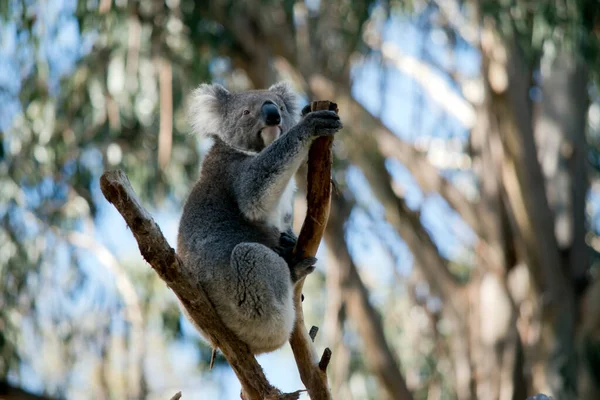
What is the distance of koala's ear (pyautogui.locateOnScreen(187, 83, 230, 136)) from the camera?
4430 mm

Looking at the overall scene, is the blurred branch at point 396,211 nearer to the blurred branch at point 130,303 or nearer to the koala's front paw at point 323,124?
the blurred branch at point 130,303

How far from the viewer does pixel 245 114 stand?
13.9 ft

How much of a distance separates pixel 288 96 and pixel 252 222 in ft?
2.78

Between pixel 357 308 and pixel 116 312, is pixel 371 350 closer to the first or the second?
pixel 357 308

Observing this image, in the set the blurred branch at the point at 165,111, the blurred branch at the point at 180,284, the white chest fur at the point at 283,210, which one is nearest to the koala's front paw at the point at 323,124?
the white chest fur at the point at 283,210

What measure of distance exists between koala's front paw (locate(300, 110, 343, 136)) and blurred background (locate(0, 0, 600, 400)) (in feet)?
13.8

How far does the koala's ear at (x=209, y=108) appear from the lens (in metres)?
4.43

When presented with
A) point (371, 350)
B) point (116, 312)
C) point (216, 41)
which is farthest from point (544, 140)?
point (116, 312)

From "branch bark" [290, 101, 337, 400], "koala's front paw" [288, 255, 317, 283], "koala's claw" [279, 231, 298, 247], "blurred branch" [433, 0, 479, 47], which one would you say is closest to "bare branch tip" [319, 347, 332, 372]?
"branch bark" [290, 101, 337, 400]

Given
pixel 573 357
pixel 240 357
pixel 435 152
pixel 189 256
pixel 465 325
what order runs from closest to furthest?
pixel 240 357 → pixel 189 256 → pixel 573 357 → pixel 465 325 → pixel 435 152

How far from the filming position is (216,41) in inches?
320

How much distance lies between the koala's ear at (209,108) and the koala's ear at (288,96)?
255 millimetres

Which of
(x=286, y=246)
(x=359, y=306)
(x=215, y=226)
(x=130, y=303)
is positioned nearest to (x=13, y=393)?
(x=130, y=303)

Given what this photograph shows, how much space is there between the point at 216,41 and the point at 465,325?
11.4ft
